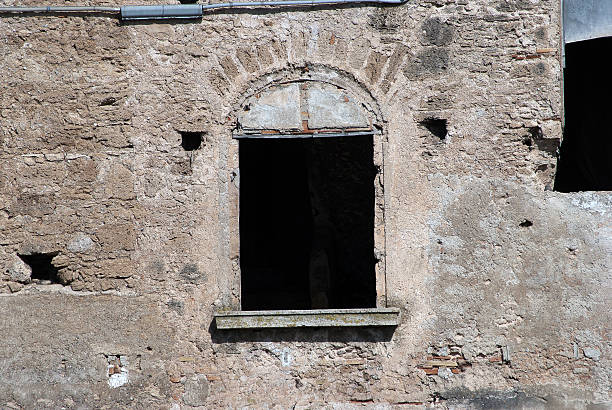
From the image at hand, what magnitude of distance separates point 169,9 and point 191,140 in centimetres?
97

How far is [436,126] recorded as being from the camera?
570 centimetres

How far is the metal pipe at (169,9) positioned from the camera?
5699 millimetres

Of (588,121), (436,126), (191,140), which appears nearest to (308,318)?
(191,140)

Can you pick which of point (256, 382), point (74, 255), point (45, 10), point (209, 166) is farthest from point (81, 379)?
point (45, 10)

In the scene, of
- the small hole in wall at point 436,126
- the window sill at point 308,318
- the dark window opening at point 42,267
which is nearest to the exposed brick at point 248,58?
the small hole in wall at point 436,126

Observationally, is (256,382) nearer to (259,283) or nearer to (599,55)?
(259,283)

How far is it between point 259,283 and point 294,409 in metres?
3.87

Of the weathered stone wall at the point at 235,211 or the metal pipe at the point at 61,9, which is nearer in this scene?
the weathered stone wall at the point at 235,211

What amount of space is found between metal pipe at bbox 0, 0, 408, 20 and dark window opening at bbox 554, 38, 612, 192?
308 cm

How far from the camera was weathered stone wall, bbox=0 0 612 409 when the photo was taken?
5551mm

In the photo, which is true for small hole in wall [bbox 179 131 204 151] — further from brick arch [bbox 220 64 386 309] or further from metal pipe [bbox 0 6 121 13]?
metal pipe [bbox 0 6 121 13]

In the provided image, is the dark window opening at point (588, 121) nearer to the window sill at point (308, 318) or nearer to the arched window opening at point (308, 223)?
the arched window opening at point (308, 223)

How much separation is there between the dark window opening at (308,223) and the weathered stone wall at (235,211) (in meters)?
2.50

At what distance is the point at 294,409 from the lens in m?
5.58
